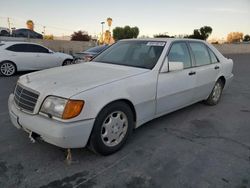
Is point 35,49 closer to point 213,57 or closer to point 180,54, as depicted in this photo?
point 213,57

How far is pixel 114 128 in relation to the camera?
10.5 feet

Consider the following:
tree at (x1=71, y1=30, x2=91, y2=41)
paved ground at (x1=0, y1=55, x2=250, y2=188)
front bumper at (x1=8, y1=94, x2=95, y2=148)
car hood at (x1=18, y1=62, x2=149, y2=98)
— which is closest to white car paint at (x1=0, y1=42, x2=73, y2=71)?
paved ground at (x1=0, y1=55, x2=250, y2=188)

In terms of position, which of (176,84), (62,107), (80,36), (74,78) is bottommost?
(62,107)

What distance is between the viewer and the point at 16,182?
8.59 feet

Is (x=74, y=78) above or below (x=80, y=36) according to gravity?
below

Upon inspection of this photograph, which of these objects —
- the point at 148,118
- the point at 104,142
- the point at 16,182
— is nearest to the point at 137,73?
the point at 148,118

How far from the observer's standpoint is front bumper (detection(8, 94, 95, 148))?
267 centimetres

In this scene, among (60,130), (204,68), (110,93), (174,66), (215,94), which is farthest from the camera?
(215,94)

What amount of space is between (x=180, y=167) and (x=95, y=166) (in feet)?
3.41

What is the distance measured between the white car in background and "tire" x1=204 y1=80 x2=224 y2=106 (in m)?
7.53

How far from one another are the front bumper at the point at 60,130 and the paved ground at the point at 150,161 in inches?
14.9

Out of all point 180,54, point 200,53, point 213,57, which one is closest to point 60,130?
Answer: point 180,54

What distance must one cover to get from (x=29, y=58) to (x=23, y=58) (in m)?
0.25

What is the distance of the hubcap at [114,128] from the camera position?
10.2 feet
